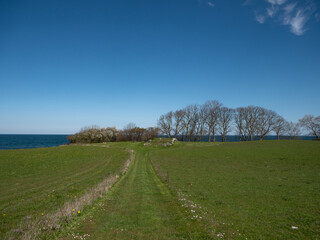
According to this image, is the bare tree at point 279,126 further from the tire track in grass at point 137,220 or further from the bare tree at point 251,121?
the tire track in grass at point 137,220

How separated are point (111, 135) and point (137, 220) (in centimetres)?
9044

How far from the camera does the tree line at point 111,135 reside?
91.2m

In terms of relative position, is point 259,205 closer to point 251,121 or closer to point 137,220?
point 137,220

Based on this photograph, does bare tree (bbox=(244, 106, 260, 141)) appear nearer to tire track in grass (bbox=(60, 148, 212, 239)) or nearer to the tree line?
the tree line

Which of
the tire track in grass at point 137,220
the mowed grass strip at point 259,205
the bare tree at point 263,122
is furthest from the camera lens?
the bare tree at point 263,122

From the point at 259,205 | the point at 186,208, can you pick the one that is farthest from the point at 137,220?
the point at 259,205

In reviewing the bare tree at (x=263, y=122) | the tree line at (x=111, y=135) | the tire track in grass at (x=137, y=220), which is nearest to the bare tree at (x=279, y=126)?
the bare tree at (x=263, y=122)

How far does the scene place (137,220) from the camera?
9758 millimetres

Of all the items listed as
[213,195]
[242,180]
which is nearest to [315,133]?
[242,180]

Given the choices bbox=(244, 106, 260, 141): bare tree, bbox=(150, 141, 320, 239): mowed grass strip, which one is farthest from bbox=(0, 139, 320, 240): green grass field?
bbox=(244, 106, 260, 141): bare tree

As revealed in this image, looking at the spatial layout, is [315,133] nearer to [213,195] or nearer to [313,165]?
[313,165]

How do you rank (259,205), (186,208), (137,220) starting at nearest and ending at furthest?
(137,220)
(186,208)
(259,205)

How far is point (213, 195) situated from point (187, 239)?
24.0 feet

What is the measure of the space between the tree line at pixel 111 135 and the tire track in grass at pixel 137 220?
77.7 meters
